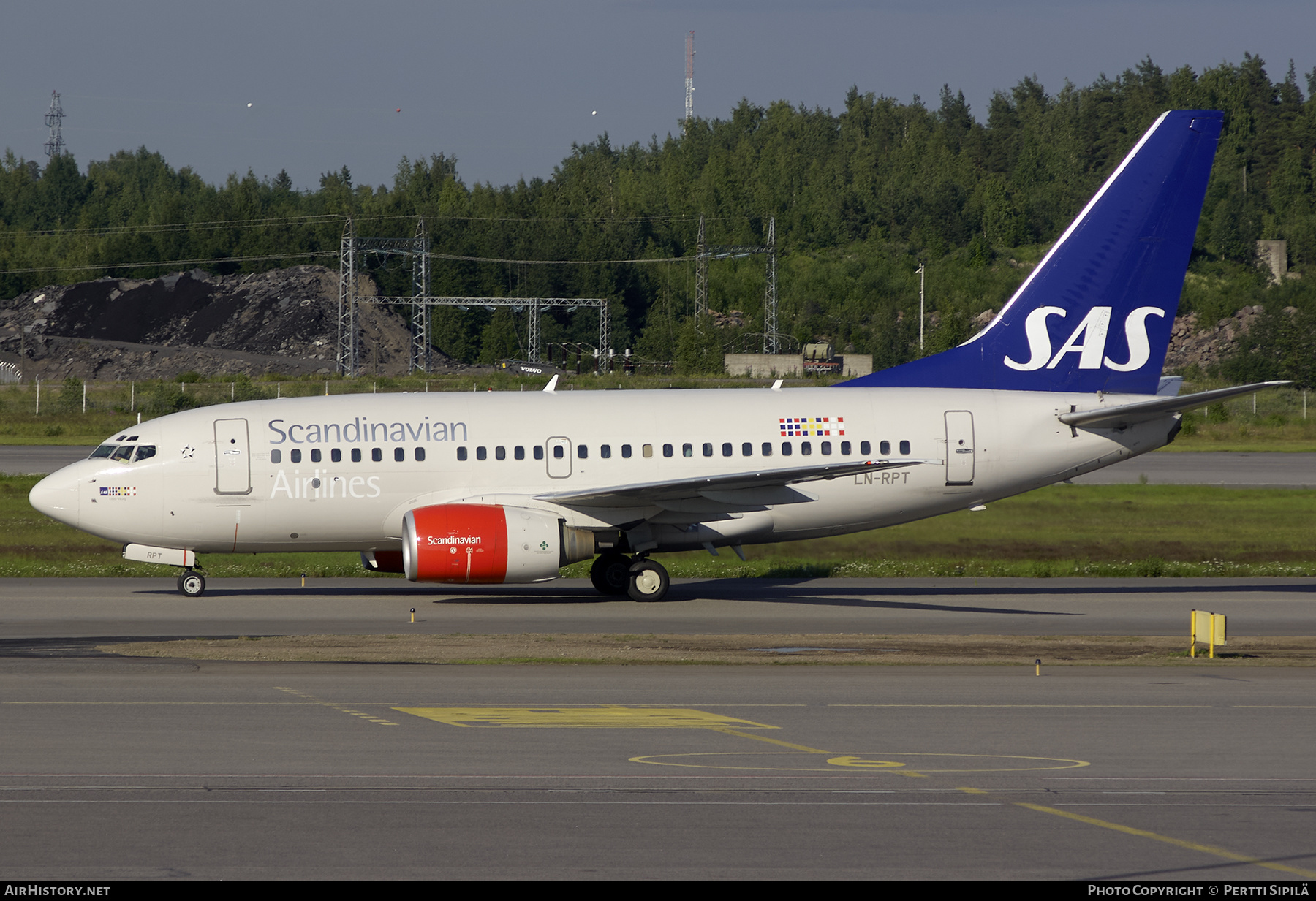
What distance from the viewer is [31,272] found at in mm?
150000

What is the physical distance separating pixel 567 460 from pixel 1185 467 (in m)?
39.8

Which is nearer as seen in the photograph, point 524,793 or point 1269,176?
point 524,793

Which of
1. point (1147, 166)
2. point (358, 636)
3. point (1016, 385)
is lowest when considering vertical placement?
point (358, 636)

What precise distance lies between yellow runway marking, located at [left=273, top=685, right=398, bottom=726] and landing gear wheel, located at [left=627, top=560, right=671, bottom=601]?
10.8 meters

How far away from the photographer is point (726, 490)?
27031 mm

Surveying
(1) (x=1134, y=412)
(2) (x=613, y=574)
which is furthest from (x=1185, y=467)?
(2) (x=613, y=574)

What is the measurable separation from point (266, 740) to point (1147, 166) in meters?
22.6

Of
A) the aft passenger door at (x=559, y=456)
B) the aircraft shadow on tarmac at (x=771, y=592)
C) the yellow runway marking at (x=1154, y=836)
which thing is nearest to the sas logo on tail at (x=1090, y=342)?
the aircraft shadow on tarmac at (x=771, y=592)

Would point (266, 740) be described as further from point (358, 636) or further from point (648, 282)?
point (648, 282)

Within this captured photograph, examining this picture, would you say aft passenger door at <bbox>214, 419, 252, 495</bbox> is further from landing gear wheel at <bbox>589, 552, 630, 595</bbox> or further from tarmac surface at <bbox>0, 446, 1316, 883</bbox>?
landing gear wheel at <bbox>589, 552, 630, 595</bbox>

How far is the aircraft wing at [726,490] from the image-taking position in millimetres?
25859

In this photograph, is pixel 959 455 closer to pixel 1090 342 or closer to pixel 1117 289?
pixel 1090 342

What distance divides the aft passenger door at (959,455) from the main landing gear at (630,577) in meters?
6.15

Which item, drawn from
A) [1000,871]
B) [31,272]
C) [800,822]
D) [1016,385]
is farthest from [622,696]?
[31,272]
